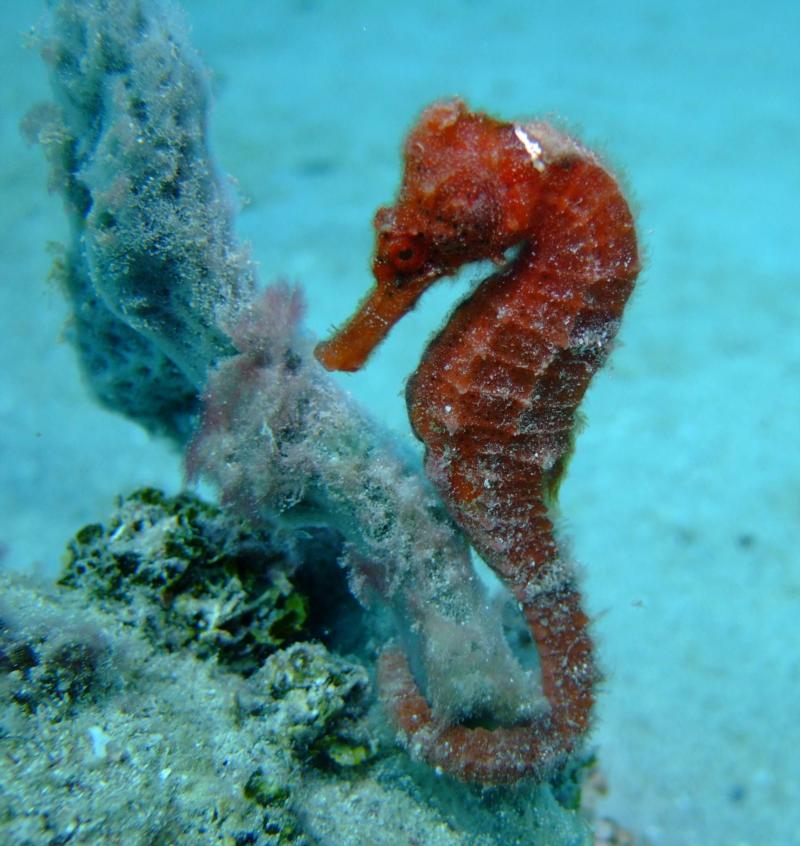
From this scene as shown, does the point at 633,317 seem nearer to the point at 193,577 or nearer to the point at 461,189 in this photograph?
the point at 461,189

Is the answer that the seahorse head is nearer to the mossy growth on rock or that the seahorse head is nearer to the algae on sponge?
the algae on sponge

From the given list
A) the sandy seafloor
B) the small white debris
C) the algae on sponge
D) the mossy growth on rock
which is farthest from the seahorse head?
the mossy growth on rock

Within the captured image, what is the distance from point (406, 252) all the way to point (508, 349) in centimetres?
43

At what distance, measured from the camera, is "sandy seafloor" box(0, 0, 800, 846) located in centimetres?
451

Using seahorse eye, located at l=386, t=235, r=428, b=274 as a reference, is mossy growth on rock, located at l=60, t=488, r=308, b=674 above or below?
below

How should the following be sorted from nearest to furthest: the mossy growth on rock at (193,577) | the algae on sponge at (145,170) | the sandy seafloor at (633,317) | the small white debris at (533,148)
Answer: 1. the small white debris at (533,148)
2. the algae on sponge at (145,170)
3. the mossy growth on rock at (193,577)
4. the sandy seafloor at (633,317)

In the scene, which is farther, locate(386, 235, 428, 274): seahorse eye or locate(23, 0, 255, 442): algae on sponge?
locate(23, 0, 255, 442): algae on sponge

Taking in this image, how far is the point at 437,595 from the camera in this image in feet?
7.93

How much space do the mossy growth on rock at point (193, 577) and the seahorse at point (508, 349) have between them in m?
0.51

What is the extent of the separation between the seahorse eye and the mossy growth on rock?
1266mm

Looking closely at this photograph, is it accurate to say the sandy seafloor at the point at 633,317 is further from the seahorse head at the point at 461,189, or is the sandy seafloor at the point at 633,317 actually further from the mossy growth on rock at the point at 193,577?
the mossy growth on rock at the point at 193,577

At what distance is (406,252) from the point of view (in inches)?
82.1

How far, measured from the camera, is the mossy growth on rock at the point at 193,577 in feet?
8.39

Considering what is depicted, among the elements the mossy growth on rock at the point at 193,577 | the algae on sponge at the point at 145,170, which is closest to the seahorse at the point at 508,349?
the mossy growth on rock at the point at 193,577
